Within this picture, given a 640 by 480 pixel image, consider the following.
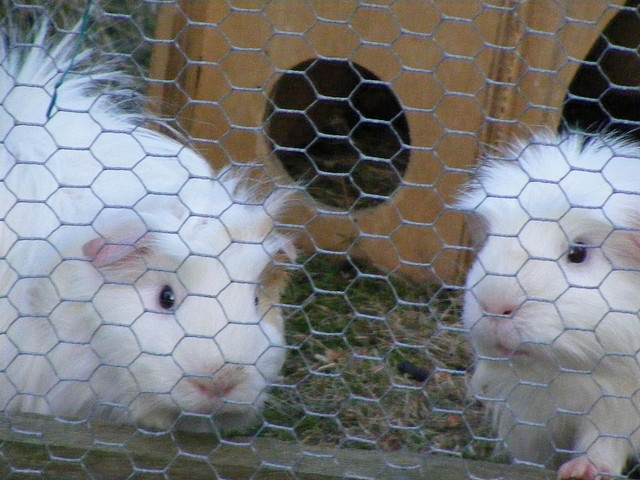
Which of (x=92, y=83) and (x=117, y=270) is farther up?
(x=92, y=83)

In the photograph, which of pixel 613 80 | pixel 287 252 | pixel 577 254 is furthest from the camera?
pixel 613 80

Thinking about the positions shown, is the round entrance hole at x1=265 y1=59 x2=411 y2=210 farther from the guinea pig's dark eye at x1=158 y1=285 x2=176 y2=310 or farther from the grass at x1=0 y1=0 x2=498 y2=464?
the guinea pig's dark eye at x1=158 y1=285 x2=176 y2=310

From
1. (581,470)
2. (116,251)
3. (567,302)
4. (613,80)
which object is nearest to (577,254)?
(567,302)

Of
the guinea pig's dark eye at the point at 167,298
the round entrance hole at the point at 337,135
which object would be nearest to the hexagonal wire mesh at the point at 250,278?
the guinea pig's dark eye at the point at 167,298

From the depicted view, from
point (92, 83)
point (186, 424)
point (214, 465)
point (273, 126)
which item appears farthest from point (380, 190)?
point (214, 465)

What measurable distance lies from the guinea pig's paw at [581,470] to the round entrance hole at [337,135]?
38.4 inches

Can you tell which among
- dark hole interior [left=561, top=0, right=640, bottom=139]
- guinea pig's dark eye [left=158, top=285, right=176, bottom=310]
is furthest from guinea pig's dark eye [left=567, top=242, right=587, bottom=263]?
dark hole interior [left=561, top=0, right=640, bottom=139]

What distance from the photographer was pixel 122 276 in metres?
1.54

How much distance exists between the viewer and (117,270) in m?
1.54

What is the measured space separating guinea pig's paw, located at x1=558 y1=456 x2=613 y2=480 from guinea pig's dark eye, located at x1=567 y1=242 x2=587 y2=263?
0.98ft

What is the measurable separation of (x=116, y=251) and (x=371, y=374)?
0.63m

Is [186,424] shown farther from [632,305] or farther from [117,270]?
[632,305]

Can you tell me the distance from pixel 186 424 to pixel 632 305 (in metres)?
0.72

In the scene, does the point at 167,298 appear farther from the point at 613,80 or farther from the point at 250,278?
the point at 613,80
